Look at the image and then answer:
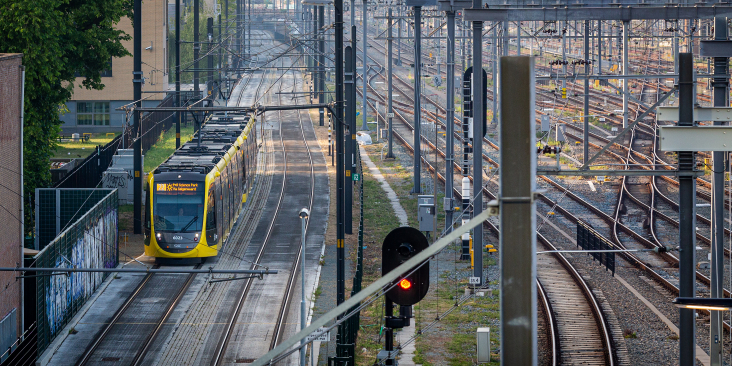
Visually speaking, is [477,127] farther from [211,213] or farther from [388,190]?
[388,190]

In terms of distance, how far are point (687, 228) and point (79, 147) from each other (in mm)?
42376

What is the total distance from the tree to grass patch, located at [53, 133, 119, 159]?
1345 cm

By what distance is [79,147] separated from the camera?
159 feet

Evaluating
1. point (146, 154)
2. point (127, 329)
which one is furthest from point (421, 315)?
point (146, 154)

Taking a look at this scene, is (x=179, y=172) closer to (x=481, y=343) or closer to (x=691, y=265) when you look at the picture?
(x=481, y=343)

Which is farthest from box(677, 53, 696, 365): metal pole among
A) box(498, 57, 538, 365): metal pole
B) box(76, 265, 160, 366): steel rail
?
box(76, 265, 160, 366): steel rail

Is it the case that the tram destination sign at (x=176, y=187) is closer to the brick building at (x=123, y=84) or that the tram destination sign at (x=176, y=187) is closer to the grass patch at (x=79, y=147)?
the grass patch at (x=79, y=147)

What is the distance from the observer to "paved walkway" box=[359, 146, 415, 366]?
1717 centimetres

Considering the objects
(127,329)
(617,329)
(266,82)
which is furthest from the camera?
(266,82)

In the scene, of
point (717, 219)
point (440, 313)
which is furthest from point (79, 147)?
point (717, 219)

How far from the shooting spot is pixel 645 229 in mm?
27719

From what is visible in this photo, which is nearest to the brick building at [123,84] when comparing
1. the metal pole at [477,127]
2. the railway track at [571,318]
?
the metal pole at [477,127]

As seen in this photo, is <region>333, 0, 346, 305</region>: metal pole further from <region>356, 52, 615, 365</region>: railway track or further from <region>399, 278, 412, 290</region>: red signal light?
<region>399, 278, 412, 290</region>: red signal light

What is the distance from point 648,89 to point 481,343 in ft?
166
